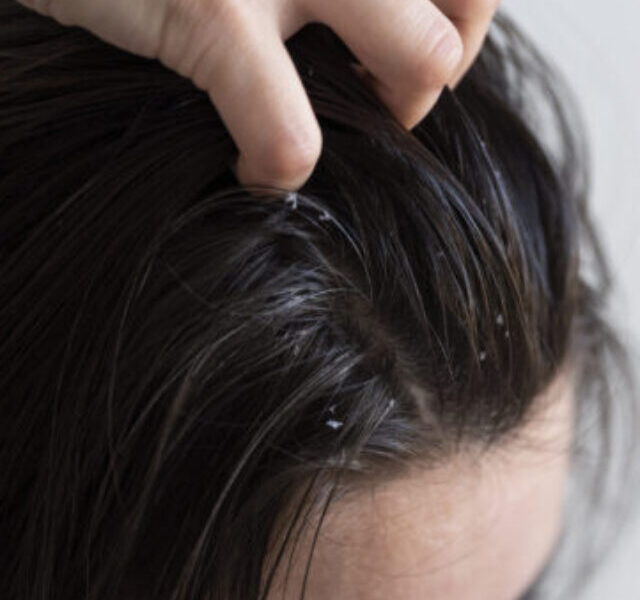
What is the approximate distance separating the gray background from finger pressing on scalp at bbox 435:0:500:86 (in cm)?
42

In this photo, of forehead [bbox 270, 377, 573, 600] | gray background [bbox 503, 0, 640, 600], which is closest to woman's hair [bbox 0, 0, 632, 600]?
forehead [bbox 270, 377, 573, 600]

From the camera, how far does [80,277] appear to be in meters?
0.53

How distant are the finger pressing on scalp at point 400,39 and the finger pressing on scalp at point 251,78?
36 millimetres

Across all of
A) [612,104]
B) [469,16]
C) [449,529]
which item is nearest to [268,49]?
[469,16]

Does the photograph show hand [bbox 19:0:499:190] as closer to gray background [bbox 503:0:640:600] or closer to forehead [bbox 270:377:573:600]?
forehead [bbox 270:377:573:600]

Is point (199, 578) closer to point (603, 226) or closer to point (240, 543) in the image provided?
point (240, 543)

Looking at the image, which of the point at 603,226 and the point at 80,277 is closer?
the point at 80,277

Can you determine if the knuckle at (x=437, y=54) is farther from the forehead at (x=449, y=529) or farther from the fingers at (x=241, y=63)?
the forehead at (x=449, y=529)

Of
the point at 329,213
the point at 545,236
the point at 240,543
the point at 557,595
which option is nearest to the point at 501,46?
the point at 545,236

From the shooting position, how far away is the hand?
474 millimetres

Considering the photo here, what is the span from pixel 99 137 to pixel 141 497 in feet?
0.57

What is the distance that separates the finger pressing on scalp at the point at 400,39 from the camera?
0.49m

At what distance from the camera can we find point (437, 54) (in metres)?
0.50

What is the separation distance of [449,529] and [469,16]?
0.88 feet
